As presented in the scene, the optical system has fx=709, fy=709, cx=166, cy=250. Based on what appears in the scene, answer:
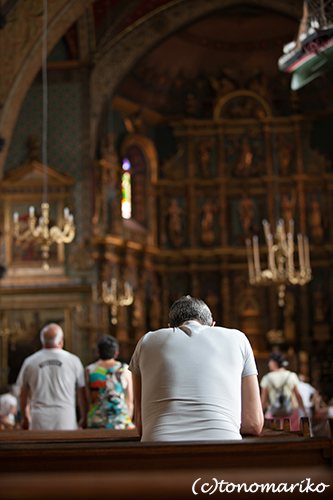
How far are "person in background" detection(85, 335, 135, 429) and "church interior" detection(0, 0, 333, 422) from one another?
28.7ft

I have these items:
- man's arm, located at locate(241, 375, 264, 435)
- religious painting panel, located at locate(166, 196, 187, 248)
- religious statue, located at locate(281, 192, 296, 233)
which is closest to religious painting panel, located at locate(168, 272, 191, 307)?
religious painting panel, located at locate(166, 196, 187, 248)

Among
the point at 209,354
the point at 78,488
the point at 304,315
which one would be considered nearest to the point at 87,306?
the point at 304,315

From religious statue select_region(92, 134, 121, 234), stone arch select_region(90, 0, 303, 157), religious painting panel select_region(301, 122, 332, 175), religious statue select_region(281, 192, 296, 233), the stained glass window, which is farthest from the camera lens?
religious painting panel select_region(301, 122, 332, 175)

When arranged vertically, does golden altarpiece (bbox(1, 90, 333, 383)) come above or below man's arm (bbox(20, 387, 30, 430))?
above

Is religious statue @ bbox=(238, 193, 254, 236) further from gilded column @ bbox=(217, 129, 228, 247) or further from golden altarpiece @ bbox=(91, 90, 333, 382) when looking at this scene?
gilded column @ bbox=(217, 129, 228, 247)

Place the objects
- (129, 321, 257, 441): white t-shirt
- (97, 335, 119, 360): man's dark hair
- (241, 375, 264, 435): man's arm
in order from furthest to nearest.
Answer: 1. (97, 335, 119, 360): man's dark hair
2. (241, 375, 264, 435): man's arm
3. (129, 321, 257, 441): white t-shirt

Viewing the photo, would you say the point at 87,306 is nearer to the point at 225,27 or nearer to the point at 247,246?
the point at 247,246

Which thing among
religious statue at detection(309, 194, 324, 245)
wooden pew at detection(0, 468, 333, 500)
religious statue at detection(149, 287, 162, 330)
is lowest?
wooden pew at detection(0, 468, 333, 500)

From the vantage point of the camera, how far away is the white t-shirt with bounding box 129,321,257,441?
2639mm

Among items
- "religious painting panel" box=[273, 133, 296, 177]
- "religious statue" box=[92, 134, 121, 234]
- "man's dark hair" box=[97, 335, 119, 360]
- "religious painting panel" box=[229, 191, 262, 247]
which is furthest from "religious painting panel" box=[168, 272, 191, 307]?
"man's dark hair" box=[97, 335, 119, 360]

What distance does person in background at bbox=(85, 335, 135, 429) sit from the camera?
546cm

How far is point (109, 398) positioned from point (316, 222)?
560 inches

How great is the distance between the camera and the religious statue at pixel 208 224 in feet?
62.1

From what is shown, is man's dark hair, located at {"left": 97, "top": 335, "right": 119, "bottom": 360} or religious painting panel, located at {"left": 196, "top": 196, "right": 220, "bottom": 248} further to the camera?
religious painting panel, located at {"left": 196, "top": 196, "right": 220, "bottom": 248}
